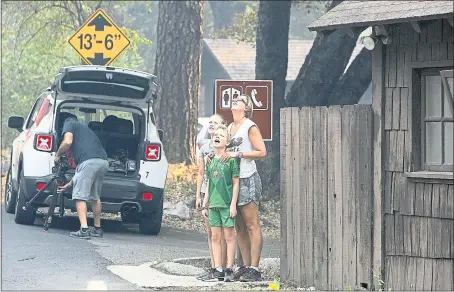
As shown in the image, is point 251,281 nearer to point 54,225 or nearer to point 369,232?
point 369,232

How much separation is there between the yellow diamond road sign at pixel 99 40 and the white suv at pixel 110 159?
347cm

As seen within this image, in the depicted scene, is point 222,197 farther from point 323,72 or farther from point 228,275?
point 323,72

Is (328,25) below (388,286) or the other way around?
the other way around

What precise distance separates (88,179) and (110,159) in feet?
5.35

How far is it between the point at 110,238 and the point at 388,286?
571cm

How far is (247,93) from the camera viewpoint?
43.3 ft

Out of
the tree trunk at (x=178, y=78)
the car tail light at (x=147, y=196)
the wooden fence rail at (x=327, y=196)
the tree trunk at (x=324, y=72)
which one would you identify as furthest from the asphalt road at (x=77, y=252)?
the tree trunk at (x=178, y=78)

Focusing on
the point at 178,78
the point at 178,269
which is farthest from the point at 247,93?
the point at 178,78

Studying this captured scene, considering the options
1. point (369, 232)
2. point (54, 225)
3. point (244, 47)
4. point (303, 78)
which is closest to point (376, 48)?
point (369, 232)

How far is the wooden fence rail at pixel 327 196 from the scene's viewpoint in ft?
36.1

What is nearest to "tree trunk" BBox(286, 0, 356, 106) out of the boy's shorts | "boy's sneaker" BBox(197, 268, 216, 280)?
"boy's sneaker" BBox(197, 268, 216, 280)

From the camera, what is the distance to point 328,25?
10906 millimetres

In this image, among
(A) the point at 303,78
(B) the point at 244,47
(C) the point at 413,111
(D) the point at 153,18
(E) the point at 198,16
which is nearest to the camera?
(C) the point at 413,111

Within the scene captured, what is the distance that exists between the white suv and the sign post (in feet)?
11.3
